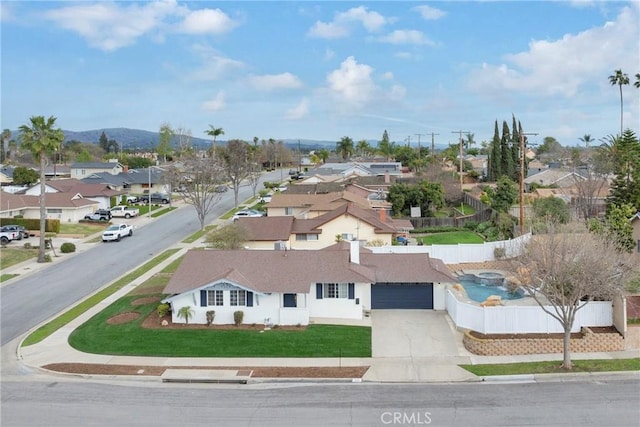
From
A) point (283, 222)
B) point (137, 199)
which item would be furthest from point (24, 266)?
point (137, 199)

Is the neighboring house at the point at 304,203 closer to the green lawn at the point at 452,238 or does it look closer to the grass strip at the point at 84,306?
the green lawn at the point at 452,238

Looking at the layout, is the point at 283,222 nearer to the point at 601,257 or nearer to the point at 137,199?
the point at 601,257

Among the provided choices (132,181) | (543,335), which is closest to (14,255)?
(543,335)

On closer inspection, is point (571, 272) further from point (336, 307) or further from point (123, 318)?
point (123, 318)

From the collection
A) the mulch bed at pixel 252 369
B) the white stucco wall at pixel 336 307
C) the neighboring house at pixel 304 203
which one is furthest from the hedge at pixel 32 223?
the white stucco wall at pixel 336 307

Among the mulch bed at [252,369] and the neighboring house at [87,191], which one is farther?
the neighboring house at [87,191]
